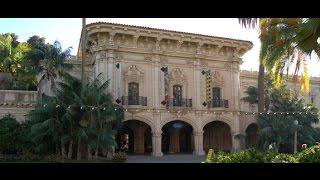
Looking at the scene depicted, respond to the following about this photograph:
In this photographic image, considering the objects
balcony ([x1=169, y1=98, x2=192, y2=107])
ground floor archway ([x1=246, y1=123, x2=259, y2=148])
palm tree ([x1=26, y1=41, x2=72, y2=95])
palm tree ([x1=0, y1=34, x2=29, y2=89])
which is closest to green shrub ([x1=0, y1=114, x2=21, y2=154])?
palm tree ([x1=26, y1=41, x2=72, y2=95])

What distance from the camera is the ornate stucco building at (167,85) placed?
28.4 metres

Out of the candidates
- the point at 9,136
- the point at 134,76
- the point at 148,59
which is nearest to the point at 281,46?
the point at 134,76

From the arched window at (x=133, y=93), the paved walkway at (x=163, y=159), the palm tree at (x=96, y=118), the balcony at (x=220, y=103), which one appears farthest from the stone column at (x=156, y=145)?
the balcony at (x=220, y=103)

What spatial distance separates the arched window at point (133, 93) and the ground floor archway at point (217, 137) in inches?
304

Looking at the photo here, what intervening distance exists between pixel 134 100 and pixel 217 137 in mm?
9151

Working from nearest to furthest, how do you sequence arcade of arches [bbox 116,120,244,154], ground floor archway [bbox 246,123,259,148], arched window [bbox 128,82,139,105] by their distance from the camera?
arched window [bbox 128,82,139,105] → arcade of arches [bbox 116,120,244,154] → ground floor archway [bbox 246,123,259,148]

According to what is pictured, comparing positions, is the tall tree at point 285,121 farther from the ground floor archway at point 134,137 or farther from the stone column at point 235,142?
the ground floor archway at point 134,137

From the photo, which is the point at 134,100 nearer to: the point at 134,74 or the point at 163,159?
the point at 134,74

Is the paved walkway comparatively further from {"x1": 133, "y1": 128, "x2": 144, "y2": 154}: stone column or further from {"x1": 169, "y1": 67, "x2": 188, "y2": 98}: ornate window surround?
{"x1": 169, "y1": 67, "x2": 188, "y2": 98}: ornate window surround

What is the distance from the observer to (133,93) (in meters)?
29.2

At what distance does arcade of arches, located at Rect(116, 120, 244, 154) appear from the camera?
31.0 meters

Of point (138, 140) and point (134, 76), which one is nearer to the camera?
point (134, 76)
